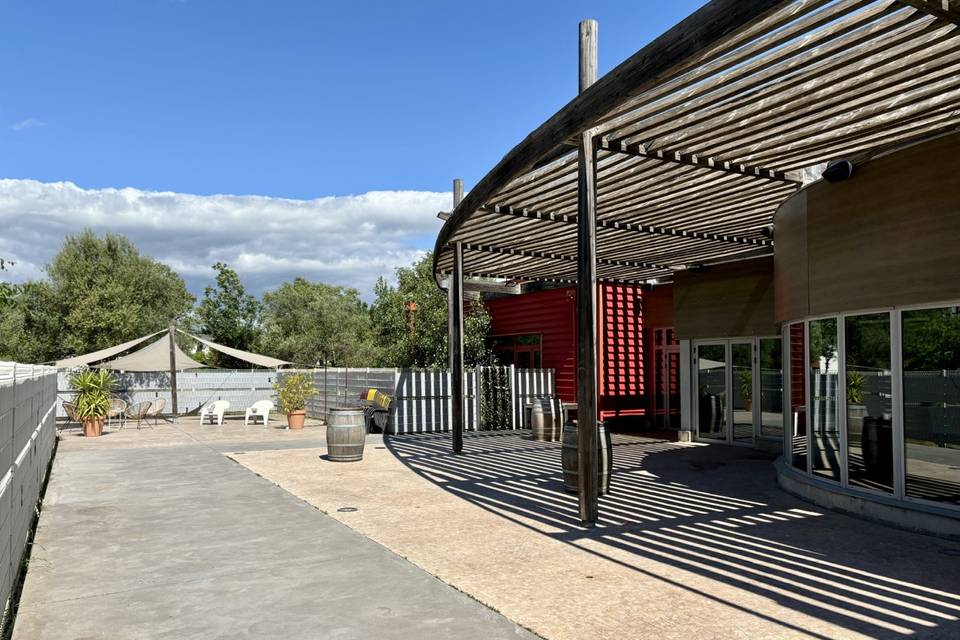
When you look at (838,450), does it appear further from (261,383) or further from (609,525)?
(261,383)

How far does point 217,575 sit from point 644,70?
5012mm

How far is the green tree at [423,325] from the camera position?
2062 centimetres

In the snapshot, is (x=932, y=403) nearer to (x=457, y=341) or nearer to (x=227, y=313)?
(x=457, y=341)

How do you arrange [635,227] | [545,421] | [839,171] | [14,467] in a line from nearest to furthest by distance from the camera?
[14,467], [839,171], [635,227], [545,421]

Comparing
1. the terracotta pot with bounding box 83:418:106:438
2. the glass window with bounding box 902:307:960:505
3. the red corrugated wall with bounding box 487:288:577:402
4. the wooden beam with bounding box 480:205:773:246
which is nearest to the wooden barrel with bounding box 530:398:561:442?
the red corrugated wall with bounding box 487:288:577:402

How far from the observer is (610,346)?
1800 centimetres

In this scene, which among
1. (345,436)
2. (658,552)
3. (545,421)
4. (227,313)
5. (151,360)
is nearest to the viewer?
(658,552)

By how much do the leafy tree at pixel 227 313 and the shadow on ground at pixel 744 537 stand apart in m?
34.3

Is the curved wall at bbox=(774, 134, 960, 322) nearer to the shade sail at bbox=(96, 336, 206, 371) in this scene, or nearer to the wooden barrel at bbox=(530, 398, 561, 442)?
the wooden barrel at bbox=(530, 398, 561, 442)

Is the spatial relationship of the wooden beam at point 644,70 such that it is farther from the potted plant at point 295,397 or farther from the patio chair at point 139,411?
the patio chair at point 139,411

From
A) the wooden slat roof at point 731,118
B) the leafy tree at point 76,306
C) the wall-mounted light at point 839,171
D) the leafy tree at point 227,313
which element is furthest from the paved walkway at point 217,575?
the leafy tree at point 227,313

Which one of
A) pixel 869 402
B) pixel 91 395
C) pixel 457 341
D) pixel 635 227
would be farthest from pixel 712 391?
pixel 91 395

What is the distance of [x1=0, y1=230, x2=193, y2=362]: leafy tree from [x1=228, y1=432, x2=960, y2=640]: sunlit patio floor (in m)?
24.0

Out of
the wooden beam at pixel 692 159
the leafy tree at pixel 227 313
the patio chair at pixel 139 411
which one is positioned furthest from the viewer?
the leafy tree at pixel 227 313
